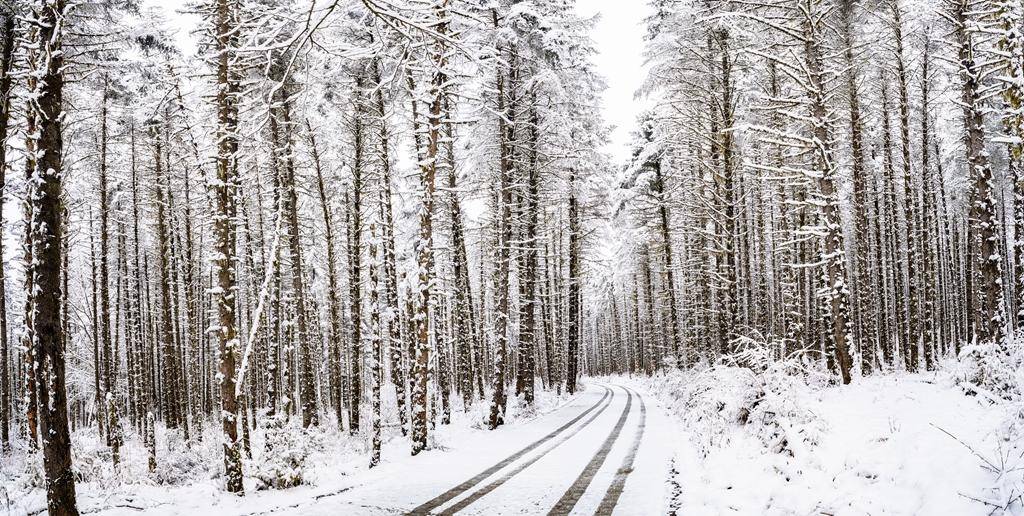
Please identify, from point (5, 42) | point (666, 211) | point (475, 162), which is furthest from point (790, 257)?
point (5, 42)

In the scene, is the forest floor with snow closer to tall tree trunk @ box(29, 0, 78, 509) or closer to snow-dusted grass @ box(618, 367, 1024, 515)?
snow-dusted grass @ box(618, 367, 1024, 515)

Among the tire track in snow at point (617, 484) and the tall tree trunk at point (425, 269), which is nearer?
the tire track in snow at point (617, 484)

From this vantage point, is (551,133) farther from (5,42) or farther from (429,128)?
(5,42)

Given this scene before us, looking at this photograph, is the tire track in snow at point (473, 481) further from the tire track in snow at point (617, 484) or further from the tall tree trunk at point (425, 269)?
the tall tree trunk at point (425, 269)

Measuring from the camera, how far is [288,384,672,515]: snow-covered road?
7023mm

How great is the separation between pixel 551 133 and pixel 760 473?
15.8m

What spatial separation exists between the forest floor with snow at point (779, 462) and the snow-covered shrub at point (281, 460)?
0.03 meters

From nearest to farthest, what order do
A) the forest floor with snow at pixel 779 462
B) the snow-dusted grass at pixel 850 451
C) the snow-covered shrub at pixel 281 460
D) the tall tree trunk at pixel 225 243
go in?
the snow-dusted grass at pixel 850 451 < the forest floor with snow at pixel 779 462 < the snow-covered shrub at pixel 281 460 < the tall tree trunk at pixel 225 243

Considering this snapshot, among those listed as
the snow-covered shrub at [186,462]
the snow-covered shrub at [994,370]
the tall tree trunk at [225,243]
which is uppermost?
the tall tree trunk at [225,243]

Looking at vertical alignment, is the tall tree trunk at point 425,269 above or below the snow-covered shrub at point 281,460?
above

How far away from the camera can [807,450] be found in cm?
755

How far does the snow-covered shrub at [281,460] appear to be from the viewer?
920 centimetres

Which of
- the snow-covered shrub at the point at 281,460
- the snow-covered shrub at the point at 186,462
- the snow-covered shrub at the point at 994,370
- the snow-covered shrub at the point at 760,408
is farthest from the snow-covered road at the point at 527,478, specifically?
the snow-covered shrub at the point at 186,462

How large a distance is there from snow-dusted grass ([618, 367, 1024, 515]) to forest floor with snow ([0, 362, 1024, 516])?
18 millimetres
